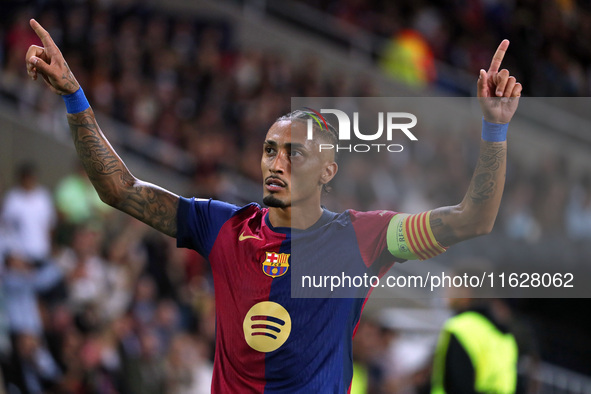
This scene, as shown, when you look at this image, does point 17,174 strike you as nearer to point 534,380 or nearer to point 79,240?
point 79,240

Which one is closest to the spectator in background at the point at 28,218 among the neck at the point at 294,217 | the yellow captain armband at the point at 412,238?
the neck at the point at 294,217

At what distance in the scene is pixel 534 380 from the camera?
5.75m

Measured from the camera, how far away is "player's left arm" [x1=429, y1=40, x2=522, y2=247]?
3.03m

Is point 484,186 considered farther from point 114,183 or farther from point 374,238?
point 114,183

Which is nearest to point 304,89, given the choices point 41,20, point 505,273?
point 41,20

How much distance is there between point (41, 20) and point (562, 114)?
8.10 meters

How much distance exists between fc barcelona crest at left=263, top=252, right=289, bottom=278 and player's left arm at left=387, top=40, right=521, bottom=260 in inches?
19.9

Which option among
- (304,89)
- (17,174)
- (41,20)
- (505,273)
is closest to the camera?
(505,273)

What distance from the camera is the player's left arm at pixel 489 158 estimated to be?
3.03m

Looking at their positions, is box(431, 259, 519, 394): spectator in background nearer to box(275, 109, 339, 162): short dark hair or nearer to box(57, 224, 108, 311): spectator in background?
box(275, 109, 339, 162): short dark hair

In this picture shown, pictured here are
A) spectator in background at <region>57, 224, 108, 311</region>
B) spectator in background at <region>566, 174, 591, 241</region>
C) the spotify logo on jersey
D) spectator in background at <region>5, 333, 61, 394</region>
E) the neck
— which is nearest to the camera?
the spotify logo on jersey

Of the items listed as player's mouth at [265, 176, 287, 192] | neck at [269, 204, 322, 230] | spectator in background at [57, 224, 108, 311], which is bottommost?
neck at [269, 204, 322, 230]

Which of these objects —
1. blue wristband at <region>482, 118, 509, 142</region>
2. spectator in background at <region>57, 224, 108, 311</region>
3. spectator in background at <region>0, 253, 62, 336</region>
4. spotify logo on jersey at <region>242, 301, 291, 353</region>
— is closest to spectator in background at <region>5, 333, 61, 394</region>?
spectator in background at <region>0, 253, 62, 336</region>

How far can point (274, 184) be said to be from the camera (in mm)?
3422
